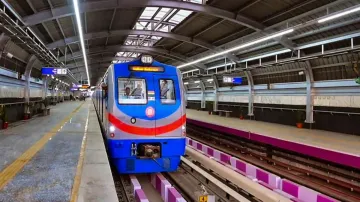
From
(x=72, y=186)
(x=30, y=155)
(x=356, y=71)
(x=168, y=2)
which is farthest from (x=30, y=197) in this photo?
(x=356, y=71)

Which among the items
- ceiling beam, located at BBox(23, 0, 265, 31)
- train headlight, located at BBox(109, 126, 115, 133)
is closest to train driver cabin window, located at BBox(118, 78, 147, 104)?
train headlight, located at BBox(109, 126, 115, 133)

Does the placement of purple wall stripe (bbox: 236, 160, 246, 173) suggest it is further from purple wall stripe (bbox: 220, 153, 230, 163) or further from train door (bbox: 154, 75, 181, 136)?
train door (bbox: 154, 75, 181, 136)

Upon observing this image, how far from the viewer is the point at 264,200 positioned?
201 inches

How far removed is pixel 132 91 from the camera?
648 centimetres

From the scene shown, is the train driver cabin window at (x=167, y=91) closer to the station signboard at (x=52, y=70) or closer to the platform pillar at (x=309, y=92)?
the platform pillar at (x=309, y=92)

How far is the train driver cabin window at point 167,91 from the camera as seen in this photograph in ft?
21.9

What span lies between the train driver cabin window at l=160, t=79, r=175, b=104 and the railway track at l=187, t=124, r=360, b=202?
4099mm

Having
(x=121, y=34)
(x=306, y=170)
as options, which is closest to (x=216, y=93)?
(x=121, y=34)

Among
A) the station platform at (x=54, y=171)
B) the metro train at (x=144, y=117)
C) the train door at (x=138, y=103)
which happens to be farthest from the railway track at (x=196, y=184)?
the station platform at (x=54, y=171)

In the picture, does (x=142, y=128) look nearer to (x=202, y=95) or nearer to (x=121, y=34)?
(x=121, y=34)

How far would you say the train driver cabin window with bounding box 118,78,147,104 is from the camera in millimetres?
6395

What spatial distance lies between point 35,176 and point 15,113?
9.79m

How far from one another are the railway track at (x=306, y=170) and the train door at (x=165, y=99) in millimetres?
3962

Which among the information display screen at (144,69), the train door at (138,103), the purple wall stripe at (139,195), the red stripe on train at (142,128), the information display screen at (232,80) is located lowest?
the purple wall stripe at (139,195)
